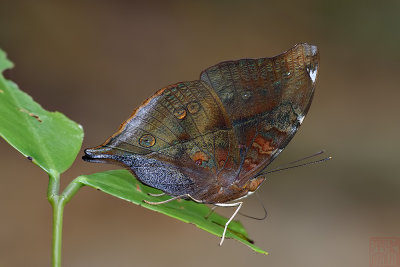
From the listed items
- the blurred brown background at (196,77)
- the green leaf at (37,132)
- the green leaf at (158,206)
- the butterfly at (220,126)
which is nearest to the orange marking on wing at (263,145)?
the butterfly at (220,126)

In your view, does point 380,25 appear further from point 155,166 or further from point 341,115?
point 155,166

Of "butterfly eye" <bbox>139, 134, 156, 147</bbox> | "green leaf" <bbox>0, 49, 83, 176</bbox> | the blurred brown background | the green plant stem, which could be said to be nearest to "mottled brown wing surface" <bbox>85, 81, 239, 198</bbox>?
"butterfly eye" <bbox>139, 134, 156, 147</bbox>

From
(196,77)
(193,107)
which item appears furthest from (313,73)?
(196,77)

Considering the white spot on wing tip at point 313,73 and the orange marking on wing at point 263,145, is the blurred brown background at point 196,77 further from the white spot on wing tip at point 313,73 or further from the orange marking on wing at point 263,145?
the white spot on wing tip at point 313,73

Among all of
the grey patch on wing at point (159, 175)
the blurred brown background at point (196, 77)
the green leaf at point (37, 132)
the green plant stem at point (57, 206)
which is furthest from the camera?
the blurred brown background at point (196, 77)

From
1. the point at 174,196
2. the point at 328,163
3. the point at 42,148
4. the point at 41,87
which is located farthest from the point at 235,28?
the point at 42,148

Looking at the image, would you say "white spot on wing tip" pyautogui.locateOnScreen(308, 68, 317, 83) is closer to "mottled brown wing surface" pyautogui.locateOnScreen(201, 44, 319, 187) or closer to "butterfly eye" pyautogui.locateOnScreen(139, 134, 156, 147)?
"mottled brown wing surface" pyautogui.locateOnScreen(201, 44, 319, 187)

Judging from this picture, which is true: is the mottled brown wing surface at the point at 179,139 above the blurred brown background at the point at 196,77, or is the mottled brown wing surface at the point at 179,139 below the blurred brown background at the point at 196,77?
above
